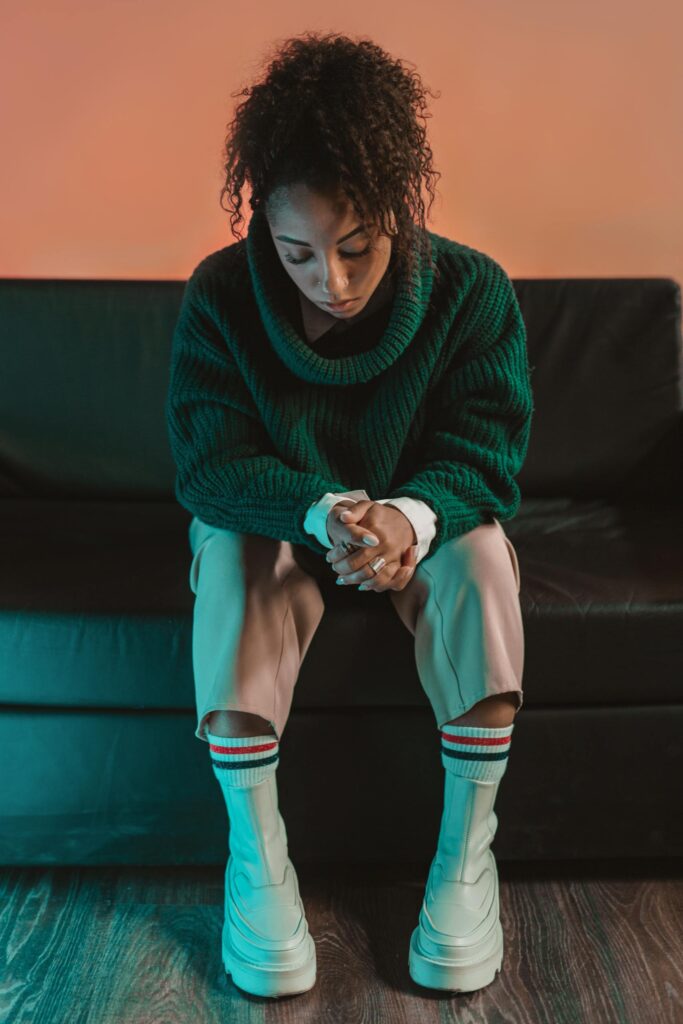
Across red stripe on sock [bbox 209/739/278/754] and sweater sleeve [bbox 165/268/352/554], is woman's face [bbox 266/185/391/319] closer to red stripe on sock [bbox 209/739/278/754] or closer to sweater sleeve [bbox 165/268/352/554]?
sweater sleeve [bbox 165/268/352/554]

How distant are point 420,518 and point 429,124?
1.14m

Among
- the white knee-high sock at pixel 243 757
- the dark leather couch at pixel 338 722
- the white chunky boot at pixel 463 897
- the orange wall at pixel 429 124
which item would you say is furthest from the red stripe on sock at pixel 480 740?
the orange wall at pixel 429 124

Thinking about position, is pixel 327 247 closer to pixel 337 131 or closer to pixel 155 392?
pixel 337 131

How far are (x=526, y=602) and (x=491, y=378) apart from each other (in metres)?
0.30

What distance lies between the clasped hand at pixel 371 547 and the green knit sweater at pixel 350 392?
0.09 metres

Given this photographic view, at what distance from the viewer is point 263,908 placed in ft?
4.11

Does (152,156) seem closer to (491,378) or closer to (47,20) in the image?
(47,20)

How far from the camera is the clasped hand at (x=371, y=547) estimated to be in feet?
4.08

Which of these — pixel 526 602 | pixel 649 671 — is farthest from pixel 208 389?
pixel 649 671

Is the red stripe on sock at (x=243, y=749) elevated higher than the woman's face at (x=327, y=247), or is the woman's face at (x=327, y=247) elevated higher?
the woman's face at (x=327, y=247)

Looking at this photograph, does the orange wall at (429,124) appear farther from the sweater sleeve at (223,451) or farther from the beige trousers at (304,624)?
the beige trousers at (304,624)

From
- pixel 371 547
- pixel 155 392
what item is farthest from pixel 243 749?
pixel 155 392

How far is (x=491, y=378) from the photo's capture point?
142 cm

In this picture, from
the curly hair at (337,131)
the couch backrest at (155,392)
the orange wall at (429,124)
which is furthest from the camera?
the orange wall at (429,124)
